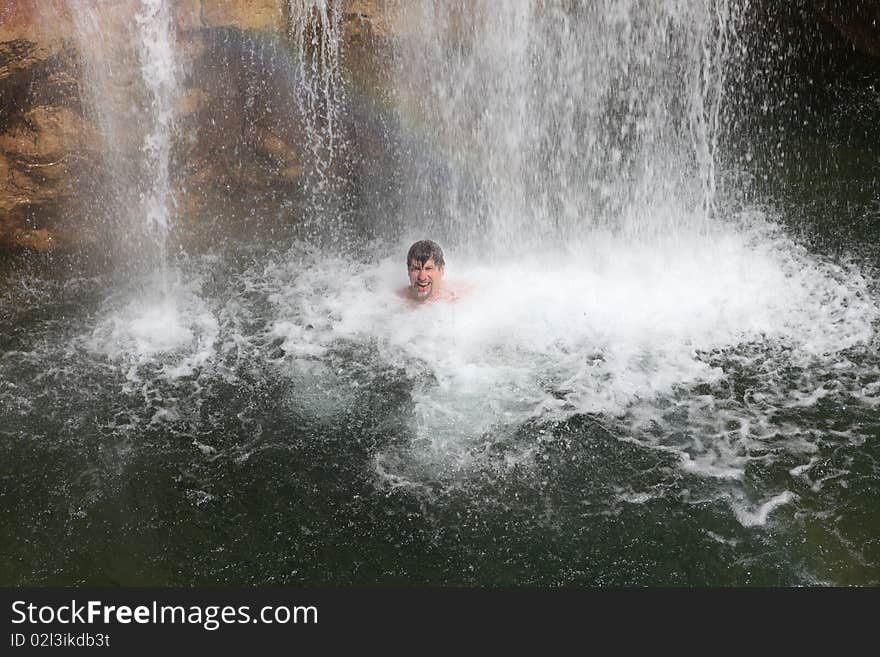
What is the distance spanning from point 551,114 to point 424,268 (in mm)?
2633

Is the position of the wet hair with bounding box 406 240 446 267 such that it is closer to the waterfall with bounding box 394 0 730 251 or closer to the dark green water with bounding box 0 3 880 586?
the dark green water with bounding box 0 3 880 586

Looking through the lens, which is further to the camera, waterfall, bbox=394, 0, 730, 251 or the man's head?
waterfall, bbox=394, 0, 730, 251

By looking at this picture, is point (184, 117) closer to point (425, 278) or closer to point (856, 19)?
point (425, 278)

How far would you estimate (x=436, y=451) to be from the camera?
6020 millimetres

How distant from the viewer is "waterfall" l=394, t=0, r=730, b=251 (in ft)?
28.1

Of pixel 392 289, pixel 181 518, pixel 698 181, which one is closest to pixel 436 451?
pixel 181 518

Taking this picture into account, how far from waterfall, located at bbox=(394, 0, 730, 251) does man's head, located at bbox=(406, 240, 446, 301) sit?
1.56 meters

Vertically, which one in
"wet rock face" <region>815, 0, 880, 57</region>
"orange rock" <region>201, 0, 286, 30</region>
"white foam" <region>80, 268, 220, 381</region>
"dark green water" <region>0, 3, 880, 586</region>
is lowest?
"dark green water" <region>0, 3, 880, 586</region>

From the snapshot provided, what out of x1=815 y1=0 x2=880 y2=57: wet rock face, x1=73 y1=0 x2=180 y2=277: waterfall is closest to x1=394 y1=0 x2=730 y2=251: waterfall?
x1=815 y1=0 x2=880 y2=57: wet rock face

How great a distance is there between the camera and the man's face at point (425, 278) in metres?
7.48

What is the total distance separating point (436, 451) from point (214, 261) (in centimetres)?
370

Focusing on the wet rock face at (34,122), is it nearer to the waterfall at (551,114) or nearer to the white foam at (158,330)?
the white foam at (158,330)

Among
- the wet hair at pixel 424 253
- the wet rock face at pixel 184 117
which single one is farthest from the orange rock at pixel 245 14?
the wet hair at pixel 424 253

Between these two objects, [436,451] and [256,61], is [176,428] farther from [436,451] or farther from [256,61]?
[256,61]
